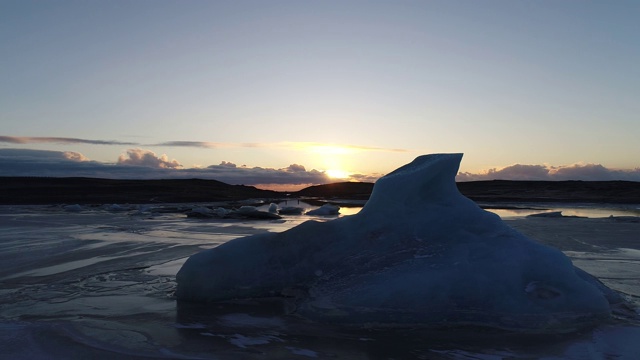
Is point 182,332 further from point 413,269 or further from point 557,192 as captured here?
point 557,192

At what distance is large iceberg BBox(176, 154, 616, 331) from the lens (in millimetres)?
4230

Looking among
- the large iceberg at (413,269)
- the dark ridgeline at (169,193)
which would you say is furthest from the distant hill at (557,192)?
the large iceberg at (413,269)

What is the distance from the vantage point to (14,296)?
5.16 metres

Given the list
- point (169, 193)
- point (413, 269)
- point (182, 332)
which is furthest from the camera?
point (169, 193)

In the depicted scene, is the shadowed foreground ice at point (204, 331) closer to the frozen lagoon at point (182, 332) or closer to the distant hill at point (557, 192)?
Answer: the frozen lagoon at point (182, 332)

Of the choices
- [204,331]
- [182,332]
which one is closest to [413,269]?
[204,331]

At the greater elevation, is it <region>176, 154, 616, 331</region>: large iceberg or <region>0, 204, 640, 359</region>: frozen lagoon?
<region>176, 154, 616, 331</region>: large iceberg

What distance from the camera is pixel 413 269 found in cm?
461

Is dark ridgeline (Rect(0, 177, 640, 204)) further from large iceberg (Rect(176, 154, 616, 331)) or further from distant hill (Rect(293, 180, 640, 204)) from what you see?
large iceberg (Rect(176, 154, 616, 331))

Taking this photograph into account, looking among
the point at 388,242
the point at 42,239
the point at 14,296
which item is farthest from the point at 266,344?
the point at 42,239

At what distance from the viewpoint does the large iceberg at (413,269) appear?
423 centimetres

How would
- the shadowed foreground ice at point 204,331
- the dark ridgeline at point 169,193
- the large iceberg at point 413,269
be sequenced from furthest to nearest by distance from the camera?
1. the dark ridgeline at point 169,193
2. the large iceberg at point 413,269
3. the shadowed foreground ice at point 204,331

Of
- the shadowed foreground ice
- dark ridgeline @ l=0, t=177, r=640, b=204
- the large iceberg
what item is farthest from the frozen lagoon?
A: dark ridgeline @ l=0, t=177, r=640, b=204

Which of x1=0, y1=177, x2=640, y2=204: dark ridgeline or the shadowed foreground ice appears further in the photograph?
x1=0, y1=177, x2=640, y2=204: dark ridgeline
